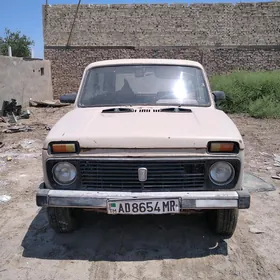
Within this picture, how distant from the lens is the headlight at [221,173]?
9.61 ft

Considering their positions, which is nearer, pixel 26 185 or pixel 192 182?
pixel 192 182

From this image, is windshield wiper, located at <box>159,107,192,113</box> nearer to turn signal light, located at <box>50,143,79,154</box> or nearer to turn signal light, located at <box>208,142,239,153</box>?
turn signal light, located at <box>208,142,239,153</box>

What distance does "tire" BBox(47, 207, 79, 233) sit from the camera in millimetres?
3334

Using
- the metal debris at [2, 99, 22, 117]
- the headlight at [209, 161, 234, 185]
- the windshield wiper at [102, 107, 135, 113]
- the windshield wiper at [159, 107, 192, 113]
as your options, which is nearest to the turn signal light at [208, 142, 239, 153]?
the headlight at [209, 161, 234, 185]

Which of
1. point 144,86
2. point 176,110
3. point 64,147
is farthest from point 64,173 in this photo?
point 144,86

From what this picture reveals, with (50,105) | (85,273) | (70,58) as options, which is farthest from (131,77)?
(70,58)

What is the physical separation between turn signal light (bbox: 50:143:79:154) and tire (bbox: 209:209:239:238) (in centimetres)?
144

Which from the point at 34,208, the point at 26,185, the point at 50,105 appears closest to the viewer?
the point at 34,208

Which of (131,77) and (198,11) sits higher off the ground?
(198,11)

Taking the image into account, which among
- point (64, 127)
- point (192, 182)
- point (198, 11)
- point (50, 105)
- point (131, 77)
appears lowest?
point (50, 105)

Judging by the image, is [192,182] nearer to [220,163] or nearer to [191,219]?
[220,163]

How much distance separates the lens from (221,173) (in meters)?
2.95

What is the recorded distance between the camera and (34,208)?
430cm

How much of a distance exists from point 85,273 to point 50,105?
11.8 metres
